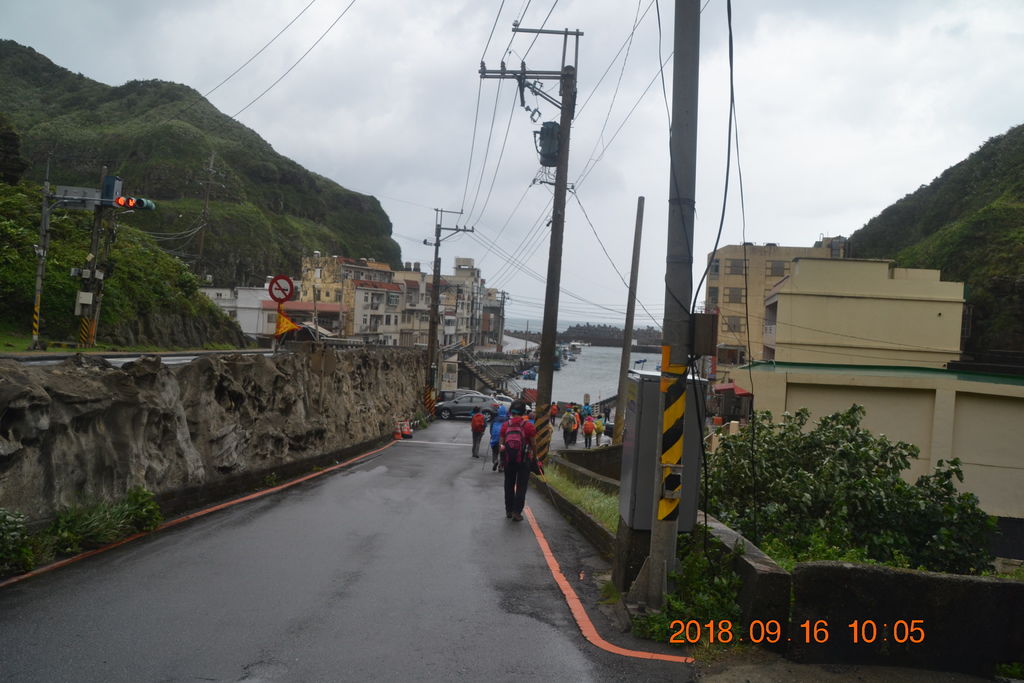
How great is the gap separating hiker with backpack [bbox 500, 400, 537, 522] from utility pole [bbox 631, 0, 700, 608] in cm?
457

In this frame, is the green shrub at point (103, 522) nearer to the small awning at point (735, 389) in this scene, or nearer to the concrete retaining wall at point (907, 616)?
the concrete retaining wall at point (907, 616)

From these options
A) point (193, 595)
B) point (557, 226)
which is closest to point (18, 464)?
point (193, 595)

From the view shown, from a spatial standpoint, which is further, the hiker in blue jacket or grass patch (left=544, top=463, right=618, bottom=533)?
the hiker in blue jacket

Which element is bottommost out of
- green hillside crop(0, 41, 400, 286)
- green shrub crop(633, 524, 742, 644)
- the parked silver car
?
the parked silver car

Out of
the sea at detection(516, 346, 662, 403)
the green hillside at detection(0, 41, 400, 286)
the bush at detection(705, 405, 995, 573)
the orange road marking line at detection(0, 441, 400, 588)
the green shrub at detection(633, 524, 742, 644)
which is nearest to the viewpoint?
the green shrub at detection(633, 524, 742, 644)

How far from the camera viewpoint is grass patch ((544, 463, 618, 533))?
9.68 m

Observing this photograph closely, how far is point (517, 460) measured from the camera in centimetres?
1103

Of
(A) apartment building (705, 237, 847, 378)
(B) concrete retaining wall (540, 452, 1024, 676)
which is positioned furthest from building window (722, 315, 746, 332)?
(B) concrete retaining wall (540, 452, 1024, 676)

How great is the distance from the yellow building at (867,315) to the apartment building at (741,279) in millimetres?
24213

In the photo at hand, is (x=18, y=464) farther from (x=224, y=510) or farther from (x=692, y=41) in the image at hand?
(x=692, y=41)

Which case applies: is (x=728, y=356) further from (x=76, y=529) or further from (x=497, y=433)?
(x=76, y=529)

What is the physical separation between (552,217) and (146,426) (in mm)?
12433

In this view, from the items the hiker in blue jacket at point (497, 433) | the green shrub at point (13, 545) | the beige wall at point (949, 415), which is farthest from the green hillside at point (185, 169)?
the green shrub at point (13, 545)

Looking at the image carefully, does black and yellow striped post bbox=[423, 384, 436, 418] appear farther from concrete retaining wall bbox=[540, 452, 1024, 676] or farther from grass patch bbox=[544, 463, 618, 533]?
concrete retaining wall bbox=[540, 452, 1024, 676]
